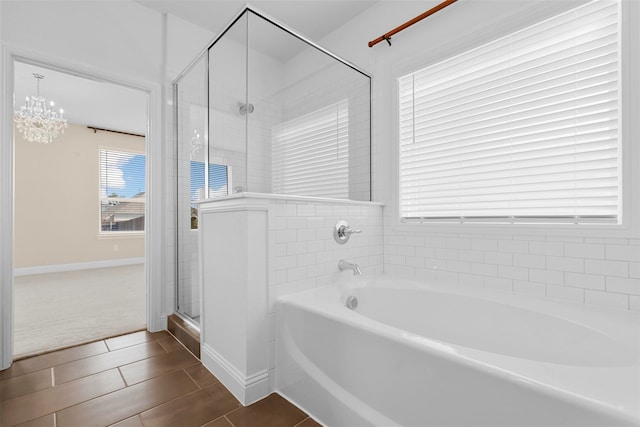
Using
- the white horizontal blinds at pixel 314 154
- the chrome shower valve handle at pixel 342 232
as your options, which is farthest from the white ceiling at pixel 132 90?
the chrome shower valve handle at pixel 342 232

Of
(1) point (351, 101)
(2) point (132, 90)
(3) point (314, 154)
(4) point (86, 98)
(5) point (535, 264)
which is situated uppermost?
(4) point (86, 98)

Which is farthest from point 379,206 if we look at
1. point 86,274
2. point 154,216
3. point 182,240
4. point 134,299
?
point 86,274

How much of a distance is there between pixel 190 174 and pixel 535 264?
2.30 meters

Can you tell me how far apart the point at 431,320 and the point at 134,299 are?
125 inches

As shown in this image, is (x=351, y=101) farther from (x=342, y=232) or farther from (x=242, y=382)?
(x=242, y=382)

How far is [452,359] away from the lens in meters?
0.87

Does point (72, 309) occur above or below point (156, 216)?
below

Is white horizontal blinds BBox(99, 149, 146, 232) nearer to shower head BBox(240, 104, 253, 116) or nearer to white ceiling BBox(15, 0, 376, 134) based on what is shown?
white ceiling BBox(15, 0, 376, 134)

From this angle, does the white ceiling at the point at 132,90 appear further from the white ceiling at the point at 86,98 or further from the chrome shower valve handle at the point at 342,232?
the chrome shower valve handle at the point at 342,232

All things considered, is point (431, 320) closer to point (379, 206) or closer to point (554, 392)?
point (379, 206)

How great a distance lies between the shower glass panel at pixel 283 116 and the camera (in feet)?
A: 5.56

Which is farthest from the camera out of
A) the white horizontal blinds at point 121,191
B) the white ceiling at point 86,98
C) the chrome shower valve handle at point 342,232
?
the white horizontal blinds at point 121,191

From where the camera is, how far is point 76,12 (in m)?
2.10

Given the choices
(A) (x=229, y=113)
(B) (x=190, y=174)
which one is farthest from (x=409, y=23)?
(B) (x=190, y=174)
